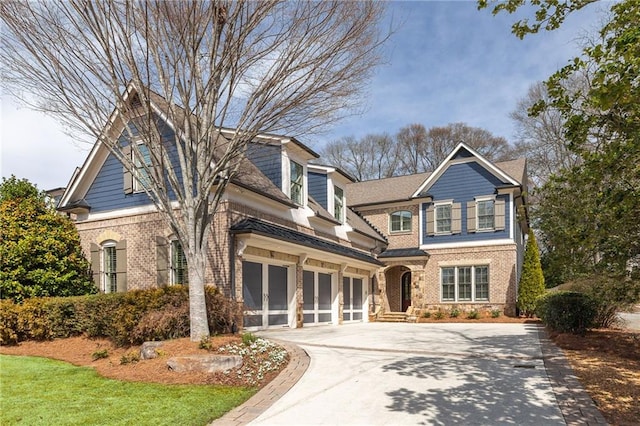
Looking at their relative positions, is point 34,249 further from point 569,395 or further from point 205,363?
point 569,395

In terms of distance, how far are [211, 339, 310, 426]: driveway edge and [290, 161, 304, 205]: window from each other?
28.3 ft

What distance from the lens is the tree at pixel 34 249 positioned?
13.3 m

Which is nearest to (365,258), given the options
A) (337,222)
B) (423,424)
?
(337,222)

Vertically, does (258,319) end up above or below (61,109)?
below

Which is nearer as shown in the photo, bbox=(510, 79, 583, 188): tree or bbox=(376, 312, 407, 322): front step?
bbox=(376, 312, 407, 322): front step

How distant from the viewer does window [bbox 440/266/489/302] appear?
23.5 metres

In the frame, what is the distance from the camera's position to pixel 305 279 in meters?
17.4

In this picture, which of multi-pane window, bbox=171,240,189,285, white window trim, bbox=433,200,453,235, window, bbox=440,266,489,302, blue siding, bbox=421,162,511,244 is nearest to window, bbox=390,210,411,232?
blue siding, bbox=421,162,511,244

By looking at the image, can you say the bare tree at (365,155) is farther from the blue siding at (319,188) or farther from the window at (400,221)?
the blue siding at (319,188)

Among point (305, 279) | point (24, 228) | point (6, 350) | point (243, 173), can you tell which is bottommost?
point (6, 350)

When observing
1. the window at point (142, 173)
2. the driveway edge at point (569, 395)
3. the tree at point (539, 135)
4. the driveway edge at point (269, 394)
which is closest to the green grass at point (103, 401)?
the driveway edge at point (269, 394)

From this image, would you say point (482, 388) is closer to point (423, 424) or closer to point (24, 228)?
point (423, 424)

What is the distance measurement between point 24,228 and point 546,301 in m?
15.5

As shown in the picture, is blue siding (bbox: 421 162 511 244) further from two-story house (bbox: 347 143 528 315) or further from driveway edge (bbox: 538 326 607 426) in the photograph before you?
driveway edge (bbox: 538 326 607 426)
